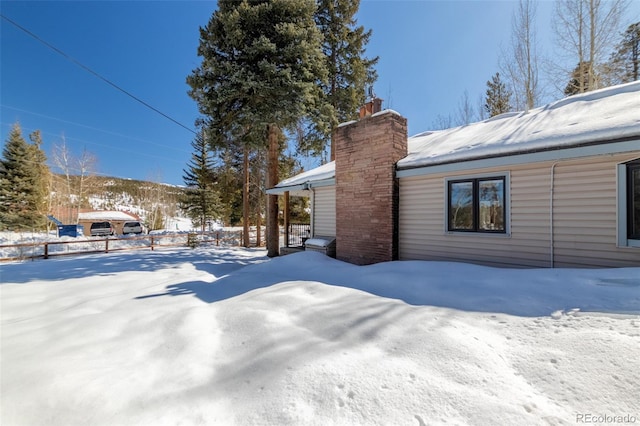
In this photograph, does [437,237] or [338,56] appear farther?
[338,56]

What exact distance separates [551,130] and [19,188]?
30.8m

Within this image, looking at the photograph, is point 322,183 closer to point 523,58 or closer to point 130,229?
point 523,58

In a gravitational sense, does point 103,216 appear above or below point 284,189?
below

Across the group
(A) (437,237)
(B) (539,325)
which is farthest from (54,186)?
(B) (539,325)

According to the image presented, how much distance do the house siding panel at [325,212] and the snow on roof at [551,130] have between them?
10.4 feet

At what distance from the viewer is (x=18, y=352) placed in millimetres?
2918

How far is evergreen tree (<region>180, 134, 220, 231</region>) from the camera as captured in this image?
78.9 ft

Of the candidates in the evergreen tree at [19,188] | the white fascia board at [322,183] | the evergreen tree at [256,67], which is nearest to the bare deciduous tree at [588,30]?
the evergreen tree at [256,67]

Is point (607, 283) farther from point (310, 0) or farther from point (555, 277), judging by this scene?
point (310, 0)

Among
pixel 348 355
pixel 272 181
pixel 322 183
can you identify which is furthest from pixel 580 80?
pixel 348 355

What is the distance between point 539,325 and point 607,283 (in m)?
1.52

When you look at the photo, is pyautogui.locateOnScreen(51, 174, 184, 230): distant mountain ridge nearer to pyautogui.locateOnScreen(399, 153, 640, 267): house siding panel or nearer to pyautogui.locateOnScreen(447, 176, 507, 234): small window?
pyautogui.locateOnScreen(399, 153, 640, 267): house siding panel

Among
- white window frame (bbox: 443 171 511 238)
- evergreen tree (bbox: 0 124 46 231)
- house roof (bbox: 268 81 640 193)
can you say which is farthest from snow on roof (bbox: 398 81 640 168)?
evergreen tree (bbox: 0 124 46 231)

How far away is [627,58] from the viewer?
1424 centimetres
